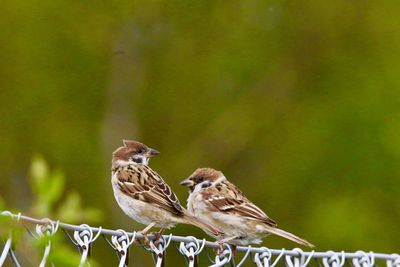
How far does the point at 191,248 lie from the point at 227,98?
11392 millimetres

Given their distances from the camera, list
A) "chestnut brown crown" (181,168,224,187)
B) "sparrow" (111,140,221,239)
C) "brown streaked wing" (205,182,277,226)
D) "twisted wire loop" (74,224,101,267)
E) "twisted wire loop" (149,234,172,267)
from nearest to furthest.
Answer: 1. "twisted wire loop" (74,224,101,267)
2. "twisted wire loop" (149,234,172,267)
3. "sparrow" (111,140,221,239)
4. "brown streaked wing" (205,182,277,226)
5. "chestnut brown crown" (181,168,224,187)

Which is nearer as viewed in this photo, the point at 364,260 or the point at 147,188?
the point at 364,260

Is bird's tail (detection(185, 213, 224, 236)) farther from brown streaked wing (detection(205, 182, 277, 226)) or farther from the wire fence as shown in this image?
the wire fence

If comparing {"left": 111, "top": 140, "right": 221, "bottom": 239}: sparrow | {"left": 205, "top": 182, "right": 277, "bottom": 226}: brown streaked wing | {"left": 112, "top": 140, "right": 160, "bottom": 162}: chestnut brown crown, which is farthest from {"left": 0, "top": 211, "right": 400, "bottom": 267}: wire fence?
{"left": 112, "top": 140, "right": 160, "bottom": 162}: chestnut brown crown

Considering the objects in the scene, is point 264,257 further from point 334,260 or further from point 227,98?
point 227,98

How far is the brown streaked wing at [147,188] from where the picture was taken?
5832 millimetres

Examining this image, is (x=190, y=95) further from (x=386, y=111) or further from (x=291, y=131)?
(x=386, y=111)

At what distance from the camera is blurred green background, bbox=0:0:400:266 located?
14.0 metres

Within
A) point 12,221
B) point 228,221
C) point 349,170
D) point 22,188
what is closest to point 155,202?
point 228,221

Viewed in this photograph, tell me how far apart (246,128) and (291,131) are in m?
0.52

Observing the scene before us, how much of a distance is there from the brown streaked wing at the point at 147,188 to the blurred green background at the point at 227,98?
7.25m

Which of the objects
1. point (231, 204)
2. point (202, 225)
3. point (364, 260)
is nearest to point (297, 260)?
point (364, 260)

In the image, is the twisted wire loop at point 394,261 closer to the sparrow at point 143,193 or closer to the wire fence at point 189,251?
the wire fence at point 189,251

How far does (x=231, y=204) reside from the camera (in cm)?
654
